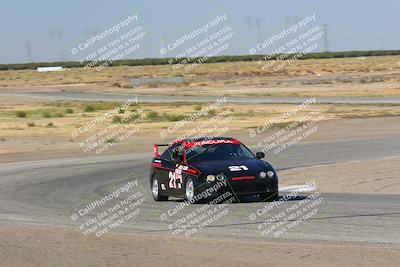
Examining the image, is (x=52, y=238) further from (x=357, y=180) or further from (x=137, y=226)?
(x=357, y=180)

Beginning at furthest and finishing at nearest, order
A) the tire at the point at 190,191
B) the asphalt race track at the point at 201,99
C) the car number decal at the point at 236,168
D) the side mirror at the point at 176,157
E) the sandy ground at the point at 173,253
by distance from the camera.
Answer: the asphalt race track at the point at 201,99 < the side mirror at the point at 176,157 < the tire at the point at 190,191 < the car number decal at the point at 236,168 < the sandy ground at the point at 173,253

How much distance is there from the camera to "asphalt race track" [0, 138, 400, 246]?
13.7m

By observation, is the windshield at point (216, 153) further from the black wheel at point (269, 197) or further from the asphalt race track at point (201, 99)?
the asphalt race track at point (201, 99)

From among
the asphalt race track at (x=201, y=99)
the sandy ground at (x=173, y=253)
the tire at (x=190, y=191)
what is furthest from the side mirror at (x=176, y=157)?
the asphalt race track at (x=201, y=99)

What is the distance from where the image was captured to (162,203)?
63.9ft

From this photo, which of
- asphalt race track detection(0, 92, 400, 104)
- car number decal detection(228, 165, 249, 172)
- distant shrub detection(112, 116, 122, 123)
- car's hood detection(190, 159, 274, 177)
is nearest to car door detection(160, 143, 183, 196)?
car's hood detection(190, 159, 274, 177)

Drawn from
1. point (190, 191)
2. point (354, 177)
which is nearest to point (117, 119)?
point (354, 177)

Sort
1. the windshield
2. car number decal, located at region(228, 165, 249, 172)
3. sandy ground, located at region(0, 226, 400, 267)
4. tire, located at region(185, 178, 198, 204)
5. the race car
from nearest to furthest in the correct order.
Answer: sandy ground, located at region(0, 226, 400, 267), the race car, car number decal, located at region(228, 165, 249, 172), tire, located at region(185, 178, 198, 204), the windshield

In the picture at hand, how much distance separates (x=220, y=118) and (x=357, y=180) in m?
29.9

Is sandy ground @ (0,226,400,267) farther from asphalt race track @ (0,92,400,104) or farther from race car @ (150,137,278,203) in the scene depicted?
asphalt race track @ (0,92,400,104)

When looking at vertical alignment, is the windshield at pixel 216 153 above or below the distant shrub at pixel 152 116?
above

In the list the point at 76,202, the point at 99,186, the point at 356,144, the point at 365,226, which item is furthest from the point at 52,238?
the point at 356,144

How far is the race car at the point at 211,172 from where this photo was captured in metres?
18.0

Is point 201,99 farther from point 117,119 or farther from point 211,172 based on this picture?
point 211,172
